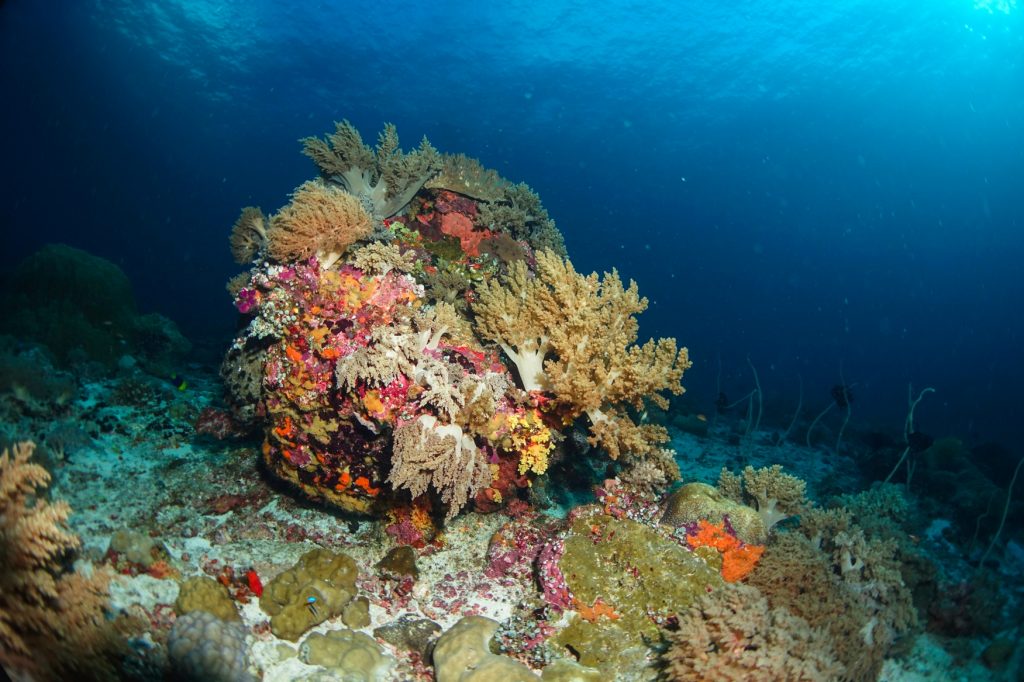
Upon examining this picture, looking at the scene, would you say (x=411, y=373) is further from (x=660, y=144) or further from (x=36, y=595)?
(x=660, y=144)

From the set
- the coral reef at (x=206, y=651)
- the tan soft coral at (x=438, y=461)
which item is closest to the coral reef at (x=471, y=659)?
the tan soft coral at (x=438, y=461)

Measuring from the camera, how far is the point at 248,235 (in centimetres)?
699

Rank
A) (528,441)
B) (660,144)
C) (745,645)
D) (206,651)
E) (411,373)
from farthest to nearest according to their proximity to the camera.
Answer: (660,144) < (528,441) < (411,373) < (745,645) < (206,651)

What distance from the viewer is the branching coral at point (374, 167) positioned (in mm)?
7285

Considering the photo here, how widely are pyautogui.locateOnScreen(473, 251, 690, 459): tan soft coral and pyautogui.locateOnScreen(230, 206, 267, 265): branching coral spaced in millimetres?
3470

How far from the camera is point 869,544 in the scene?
228 inches

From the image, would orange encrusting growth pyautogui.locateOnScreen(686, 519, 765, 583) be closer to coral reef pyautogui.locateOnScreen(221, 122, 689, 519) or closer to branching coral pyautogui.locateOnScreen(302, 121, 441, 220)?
coral reef pyautogui.locateOnScreen(221, 122, 689, 519)

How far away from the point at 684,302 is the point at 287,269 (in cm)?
10350

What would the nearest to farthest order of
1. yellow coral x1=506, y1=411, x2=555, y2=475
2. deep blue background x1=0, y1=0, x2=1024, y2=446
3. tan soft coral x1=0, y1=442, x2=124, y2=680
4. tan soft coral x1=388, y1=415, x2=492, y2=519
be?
tan soft coral x1=0, y1=442, x2=124, y2=680, tan soft coral x1=388, y1=415, x2=492, y2=519, yellow coral x1=506, y1=411, x2=555, y2=475, deep blue background x1=0, y1=0, x2=1024, y2=446

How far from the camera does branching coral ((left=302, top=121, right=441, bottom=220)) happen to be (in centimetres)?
729

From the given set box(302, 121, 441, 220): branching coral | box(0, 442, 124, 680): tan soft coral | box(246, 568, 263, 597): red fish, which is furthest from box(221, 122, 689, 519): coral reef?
box(0, 442, 124, 680): tan soft coral

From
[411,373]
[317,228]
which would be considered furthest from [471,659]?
[317,228]

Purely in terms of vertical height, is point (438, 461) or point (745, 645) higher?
point (438, 461)

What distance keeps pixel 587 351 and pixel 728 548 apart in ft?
8.60
